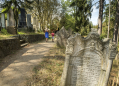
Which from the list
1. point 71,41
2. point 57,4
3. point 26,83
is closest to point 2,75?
point 26,83

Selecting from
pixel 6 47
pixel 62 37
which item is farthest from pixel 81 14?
pixel 6 47

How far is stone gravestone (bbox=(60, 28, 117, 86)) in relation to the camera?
7.07 ft

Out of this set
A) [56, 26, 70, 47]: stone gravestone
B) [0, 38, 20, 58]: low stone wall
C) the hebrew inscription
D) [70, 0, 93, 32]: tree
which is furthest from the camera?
[70, 0, 93, 32]: tree

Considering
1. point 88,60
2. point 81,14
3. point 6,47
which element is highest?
point 81,14

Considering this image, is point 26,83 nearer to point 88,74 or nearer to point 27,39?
point 88,74

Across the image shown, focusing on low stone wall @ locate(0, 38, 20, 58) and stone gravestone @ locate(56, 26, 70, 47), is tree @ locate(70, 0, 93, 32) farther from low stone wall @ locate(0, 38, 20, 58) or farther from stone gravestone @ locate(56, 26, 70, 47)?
low stone wall @ locate(0, 38, 20, 58)

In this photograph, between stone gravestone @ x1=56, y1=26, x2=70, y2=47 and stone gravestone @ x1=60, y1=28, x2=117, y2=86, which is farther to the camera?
stone gravestone @ x1=56, y1=26, x2=70, y2=47

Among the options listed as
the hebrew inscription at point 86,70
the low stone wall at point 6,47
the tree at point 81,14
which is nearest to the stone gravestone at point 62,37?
the low stone wall at point 6,47

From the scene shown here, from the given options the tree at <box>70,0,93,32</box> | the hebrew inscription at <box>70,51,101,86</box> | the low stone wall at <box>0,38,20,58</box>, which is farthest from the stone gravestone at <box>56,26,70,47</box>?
the tree at <box>70,0,93,32</box>

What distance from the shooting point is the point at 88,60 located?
7.49 feet

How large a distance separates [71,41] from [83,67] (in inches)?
33.0

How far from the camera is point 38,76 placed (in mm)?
2758

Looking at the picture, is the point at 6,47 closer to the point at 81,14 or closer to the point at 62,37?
the point at 62,37

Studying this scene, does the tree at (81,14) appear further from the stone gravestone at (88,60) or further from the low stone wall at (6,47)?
the stone gravestone at (88,60)
